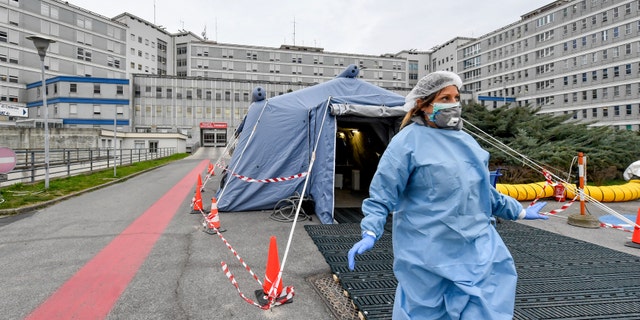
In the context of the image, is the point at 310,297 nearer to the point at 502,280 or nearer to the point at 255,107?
the point at 502,280

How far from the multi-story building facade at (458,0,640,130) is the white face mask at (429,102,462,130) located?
4586 centimetres

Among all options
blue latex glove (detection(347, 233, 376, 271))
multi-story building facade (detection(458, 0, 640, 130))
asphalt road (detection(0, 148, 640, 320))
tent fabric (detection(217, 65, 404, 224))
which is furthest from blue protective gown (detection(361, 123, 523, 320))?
multi-story building facade (detection(458, 0, 640, 130))

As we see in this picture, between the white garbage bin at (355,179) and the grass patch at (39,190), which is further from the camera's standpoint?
the white garbage bin at (355,179)

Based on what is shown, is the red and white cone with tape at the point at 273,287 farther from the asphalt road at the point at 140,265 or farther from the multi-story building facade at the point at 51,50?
the multi-story building facade at the point at 51,50

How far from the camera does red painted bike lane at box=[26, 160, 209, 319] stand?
3346 mm

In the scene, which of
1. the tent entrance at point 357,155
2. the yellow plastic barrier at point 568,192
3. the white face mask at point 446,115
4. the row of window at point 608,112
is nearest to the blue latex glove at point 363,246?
the white face mask at point 446,115

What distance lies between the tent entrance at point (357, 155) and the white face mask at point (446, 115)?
7.68m

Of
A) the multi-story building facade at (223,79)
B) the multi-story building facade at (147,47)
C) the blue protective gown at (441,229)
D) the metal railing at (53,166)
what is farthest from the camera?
the multi-story building facade at (147,47)

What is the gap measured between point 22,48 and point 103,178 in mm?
53237

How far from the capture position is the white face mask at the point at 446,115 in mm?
2119

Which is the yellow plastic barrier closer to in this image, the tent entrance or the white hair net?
the tent entrance

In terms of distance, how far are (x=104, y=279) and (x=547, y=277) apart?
18.6 ft

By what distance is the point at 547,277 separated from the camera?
4.19 metres

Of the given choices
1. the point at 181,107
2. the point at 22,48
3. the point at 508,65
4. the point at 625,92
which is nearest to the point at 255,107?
the point at 181,107
